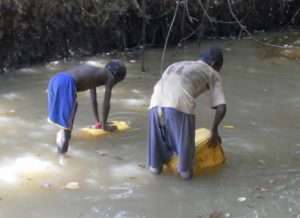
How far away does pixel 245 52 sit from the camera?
35.2ft

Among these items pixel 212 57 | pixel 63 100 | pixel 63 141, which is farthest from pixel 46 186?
pixel 212 57

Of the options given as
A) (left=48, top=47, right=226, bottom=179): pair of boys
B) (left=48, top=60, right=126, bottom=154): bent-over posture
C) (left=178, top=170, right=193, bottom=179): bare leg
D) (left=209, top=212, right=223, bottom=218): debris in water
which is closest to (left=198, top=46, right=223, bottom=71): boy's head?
(left=48, top=47, right=226, bottom=179): pair of boys

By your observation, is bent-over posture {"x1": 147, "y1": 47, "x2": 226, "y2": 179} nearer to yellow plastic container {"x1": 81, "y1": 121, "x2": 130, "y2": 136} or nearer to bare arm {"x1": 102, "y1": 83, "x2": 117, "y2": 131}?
bare arm {"x1": 102, "y1": 83, "x2": 117, "y2": 131}

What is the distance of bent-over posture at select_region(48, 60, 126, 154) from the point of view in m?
5.65

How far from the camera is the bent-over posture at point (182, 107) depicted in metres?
4.95

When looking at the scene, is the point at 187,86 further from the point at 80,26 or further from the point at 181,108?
the point at 80,26

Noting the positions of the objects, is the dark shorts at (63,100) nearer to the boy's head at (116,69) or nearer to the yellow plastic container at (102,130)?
the boy's head at (116,69)

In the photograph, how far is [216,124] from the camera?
5.09 meters

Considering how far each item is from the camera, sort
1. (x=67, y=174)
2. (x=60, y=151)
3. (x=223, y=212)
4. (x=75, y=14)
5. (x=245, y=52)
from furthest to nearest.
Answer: (x=245, y=52)
(x=75, y=14)
(x=60, y=151)
(x=67, y=174)
(x=223, y=212)

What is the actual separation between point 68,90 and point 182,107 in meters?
1.39

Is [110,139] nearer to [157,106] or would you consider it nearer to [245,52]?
[157,106]

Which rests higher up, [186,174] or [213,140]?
[213,140]

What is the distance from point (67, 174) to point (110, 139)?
1.00m

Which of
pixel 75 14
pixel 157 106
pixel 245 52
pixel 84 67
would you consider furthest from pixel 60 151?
pixel 245 52
